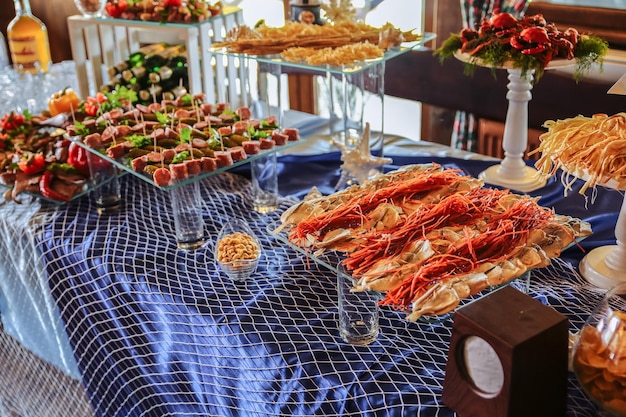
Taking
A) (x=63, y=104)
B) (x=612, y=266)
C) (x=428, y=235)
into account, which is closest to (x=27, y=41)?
(x=63, y=104)

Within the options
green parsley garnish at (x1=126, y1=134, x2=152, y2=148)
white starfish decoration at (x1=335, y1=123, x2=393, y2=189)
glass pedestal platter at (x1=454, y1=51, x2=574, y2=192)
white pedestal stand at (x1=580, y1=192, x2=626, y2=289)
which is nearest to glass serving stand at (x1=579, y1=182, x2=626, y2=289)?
white pedestal stand at (x1=580, y1=192, x2=626, y2=289)

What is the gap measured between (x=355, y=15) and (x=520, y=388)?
50.5 inches

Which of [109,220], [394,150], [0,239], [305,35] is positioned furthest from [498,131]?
[0,239]

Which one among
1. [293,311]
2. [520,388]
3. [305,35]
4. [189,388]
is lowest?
[189,388]

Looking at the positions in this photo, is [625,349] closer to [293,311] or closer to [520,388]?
[520,388]

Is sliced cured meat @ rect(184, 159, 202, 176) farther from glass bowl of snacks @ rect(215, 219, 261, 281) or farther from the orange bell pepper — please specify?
the orange bell pepper

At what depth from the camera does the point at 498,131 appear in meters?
2.56

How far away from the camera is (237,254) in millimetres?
1246

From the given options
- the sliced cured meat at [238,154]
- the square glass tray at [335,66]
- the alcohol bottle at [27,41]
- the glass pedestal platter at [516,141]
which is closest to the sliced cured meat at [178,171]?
the sliced cured meat at [238,154]

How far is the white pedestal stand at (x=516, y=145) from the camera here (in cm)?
151

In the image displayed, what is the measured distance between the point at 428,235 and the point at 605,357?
0.34m

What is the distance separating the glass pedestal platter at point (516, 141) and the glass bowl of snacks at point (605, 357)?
70 cm

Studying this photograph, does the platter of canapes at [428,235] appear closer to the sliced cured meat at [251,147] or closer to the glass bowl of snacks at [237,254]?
the glass bowl of snacks at [237,254]

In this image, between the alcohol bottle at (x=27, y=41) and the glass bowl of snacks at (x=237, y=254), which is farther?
the alcohol bottle at (x=27, y=41)
